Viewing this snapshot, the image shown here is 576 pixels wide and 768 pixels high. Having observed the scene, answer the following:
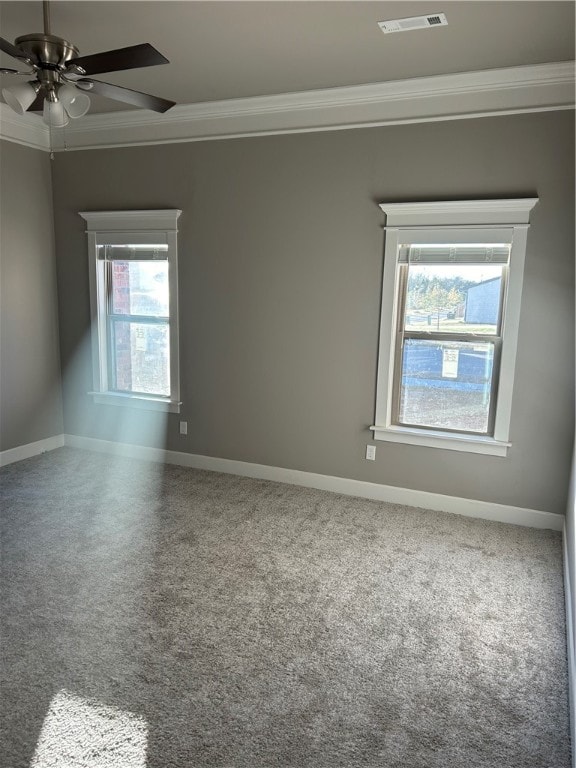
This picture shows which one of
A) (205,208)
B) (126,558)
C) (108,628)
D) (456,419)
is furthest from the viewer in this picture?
(205,208)

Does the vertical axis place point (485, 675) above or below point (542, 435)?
below

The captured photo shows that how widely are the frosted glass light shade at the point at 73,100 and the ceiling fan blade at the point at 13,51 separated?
16 cm

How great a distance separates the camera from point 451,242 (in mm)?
3734

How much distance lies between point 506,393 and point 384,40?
2263 millimetres

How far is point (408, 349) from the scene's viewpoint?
160 inches

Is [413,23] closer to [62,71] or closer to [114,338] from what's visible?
[62,71]

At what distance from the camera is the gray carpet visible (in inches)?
79.0

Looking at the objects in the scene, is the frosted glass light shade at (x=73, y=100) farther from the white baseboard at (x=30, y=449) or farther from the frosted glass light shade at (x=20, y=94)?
the white baseboard at (x=30, y=449)

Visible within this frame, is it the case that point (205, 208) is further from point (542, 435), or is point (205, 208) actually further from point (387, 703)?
point (387, 703)

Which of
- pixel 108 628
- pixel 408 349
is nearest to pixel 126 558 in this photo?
pixel 108 628

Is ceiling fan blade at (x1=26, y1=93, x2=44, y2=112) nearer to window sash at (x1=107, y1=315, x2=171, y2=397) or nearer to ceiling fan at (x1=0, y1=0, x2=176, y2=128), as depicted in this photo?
ceiling fan at (x1=0, y1=0, x2=176, y2=128)

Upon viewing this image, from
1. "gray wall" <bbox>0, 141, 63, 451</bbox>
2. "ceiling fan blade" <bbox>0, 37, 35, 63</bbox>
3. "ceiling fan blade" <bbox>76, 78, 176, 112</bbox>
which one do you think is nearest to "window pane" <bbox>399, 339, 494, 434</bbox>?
"ceiling fan blade" <bbox>76, 78, 176, 112</bbox>

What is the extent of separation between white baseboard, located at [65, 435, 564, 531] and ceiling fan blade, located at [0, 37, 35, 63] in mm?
3191

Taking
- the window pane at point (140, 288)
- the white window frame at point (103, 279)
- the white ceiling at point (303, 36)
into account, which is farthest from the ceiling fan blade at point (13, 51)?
the window pane at point (140, 288)
